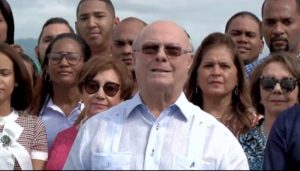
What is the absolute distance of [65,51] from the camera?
6938 mm

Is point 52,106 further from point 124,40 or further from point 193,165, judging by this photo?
point 193,165

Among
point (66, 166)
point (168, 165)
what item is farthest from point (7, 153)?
point (168, 165)

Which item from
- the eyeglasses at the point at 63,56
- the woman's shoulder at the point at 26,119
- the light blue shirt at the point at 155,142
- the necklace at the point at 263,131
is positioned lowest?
the necklace at the point at 263,131

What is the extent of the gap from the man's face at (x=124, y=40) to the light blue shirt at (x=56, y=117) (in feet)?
3.70

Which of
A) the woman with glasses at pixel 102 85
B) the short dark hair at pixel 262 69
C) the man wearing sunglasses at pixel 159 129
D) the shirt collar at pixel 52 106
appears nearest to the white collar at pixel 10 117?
the woman with glasses at pixel 102 85

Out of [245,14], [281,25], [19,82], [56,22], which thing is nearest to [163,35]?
[19,82]

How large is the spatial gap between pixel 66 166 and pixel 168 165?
26.7 inches

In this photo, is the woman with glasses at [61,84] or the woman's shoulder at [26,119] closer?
the woman's shoulder at [26,119]

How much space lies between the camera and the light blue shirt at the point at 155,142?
4.25 m

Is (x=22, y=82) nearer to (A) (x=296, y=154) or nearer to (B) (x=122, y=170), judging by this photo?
(B) (x=122, y=170)

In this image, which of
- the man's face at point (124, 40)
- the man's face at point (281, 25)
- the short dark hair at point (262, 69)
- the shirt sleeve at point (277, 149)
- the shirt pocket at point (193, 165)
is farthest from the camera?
the man's face at point (281, 25)

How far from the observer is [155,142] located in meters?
4.33

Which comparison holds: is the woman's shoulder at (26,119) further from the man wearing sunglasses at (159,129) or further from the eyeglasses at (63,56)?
the man wearing sunglasses at (159,129)

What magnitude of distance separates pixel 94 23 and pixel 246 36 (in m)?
1.97
